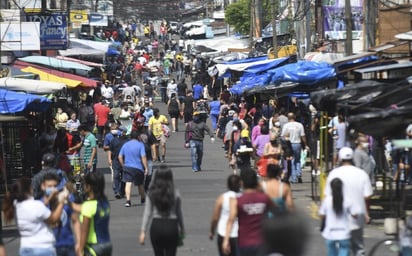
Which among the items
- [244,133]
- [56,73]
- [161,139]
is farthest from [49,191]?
[56,73]

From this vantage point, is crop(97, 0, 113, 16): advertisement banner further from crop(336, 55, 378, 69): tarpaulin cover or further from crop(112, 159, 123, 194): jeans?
crop(112, 159, 123, 194): jeans

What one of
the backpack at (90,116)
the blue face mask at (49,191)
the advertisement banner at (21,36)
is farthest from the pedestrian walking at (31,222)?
the backpack at (90,116)

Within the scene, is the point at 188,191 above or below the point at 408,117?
below

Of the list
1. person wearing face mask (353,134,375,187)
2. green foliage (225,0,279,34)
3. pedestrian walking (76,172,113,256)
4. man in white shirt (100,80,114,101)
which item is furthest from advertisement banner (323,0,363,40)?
green foliage (225,0,279,34)

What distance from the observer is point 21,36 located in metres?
31.8

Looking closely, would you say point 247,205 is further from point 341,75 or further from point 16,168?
point 16,168

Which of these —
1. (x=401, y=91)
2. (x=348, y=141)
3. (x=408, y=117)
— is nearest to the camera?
(x=408, y=117)

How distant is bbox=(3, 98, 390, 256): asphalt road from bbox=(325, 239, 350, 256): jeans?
0.72 m

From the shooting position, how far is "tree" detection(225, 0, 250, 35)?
227 feet

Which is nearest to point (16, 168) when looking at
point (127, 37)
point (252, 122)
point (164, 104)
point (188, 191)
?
point (188, 191)

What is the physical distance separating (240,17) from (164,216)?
2319 inches

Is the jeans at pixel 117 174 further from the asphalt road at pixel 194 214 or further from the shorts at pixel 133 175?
the shorts at pixel 133 175

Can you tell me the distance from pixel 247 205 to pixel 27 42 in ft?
70.9

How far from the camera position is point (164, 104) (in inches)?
2122
